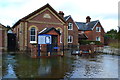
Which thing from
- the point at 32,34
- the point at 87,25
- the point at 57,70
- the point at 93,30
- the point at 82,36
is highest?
the point at 87,25

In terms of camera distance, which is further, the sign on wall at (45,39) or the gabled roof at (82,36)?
the gabled roof at (82,36)

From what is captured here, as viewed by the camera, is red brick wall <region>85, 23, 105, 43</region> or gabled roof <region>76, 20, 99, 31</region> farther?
gabled roof <region>76, 20, 99, 31</region>

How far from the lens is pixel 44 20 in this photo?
2303cm

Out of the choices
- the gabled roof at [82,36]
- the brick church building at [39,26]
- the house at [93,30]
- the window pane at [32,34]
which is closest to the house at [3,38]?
the brick church building at [39,26]

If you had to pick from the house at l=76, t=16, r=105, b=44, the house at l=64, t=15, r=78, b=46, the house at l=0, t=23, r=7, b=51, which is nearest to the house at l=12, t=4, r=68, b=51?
the house at l=0, t=23, r=7, b=51

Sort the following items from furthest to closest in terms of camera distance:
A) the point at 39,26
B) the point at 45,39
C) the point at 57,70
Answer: the point at 39,26 → the point at 45,39 → the point at 57,70

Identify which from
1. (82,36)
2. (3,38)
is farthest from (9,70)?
(82,36)

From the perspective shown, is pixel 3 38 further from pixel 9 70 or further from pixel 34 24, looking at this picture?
pixel 9 70

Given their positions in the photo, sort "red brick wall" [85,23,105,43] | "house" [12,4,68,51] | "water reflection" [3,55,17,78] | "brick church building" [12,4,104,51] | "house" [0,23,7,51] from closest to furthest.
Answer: "water reflection" [3,55,17,78] < "brick church building" [12,4,104,51] < "house" [12,4,68,51] < "house" [0,23,7,51] < "red brick wall" [85,23,105,43]

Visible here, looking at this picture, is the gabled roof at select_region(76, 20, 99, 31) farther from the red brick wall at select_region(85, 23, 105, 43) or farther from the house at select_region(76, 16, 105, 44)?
the red brick wall at select_region(85, 23, 105, 43)

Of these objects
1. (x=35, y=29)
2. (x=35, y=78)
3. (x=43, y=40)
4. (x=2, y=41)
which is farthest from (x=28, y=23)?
(x=35, y=78)

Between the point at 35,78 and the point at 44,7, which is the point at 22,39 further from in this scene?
the point at 35,78

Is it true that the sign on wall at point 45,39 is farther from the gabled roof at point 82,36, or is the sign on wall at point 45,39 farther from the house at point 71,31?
the gabled roof at point 82,36

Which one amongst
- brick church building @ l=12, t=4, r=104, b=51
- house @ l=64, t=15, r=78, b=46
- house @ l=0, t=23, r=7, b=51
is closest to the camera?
brick church building @ l=12, t=4, r=104, b=51
